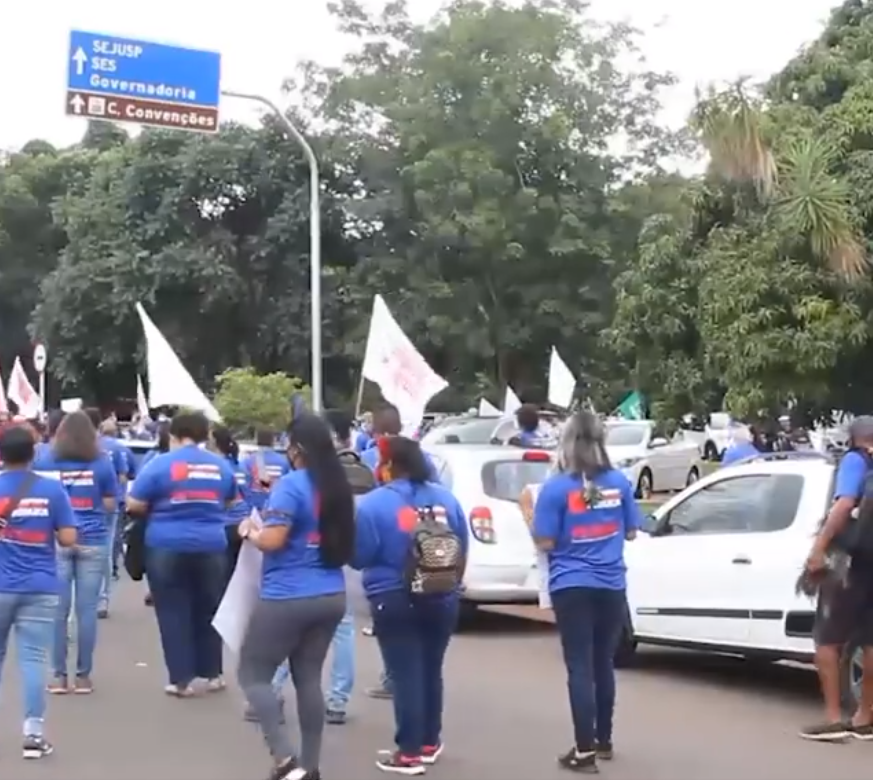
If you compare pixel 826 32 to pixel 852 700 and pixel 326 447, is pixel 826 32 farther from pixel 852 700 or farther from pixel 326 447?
pixel 326 447

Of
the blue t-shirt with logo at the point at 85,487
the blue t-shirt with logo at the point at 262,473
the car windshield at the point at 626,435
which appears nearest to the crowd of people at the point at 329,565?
the blue t-shirt with logo at the point at 85,487

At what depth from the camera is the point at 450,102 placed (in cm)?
3831

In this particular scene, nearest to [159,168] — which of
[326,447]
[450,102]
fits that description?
[450,102]

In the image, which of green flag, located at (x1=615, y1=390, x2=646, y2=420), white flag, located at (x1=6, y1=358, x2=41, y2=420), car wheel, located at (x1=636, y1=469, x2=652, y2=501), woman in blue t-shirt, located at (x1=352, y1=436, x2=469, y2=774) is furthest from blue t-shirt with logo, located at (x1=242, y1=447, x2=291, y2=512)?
green flag, located at (x1=615, y1=390, x2=646, y2=420)

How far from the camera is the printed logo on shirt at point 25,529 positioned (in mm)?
8258

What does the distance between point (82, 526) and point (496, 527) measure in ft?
12.6

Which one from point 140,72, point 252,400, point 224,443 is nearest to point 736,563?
point 224,443

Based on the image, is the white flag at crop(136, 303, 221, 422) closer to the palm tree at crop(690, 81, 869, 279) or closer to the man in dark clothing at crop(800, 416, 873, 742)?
the palm tree at crop(690, 81, 869, 279)

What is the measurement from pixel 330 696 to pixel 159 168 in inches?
1339

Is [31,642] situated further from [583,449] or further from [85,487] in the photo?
[583,449]

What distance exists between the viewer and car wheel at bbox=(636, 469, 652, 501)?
3186cm

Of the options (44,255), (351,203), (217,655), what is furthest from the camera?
(44,255)

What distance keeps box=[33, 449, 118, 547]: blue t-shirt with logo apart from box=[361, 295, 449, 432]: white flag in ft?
19.6

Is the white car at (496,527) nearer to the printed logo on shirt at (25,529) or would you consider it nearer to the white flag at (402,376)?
the white flag at (402,376)
